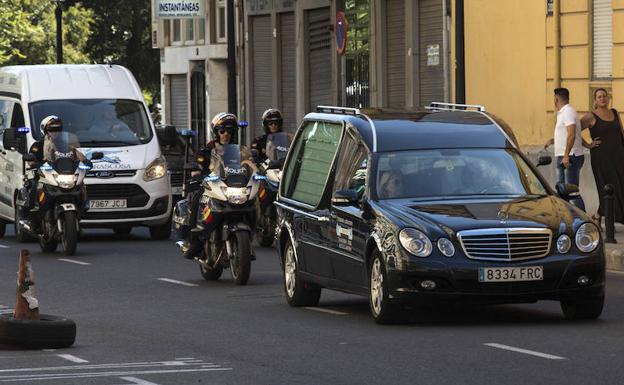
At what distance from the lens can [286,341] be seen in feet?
45.3

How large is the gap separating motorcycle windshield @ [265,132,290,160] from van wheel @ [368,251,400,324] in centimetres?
1076

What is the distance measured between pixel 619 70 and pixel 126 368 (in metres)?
17.6

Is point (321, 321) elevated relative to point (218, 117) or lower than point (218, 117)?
lower

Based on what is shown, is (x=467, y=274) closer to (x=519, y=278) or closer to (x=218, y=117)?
(x=519, y=278)

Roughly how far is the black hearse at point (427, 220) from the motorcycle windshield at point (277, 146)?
25.6 feet

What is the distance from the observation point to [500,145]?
1591 centimetres

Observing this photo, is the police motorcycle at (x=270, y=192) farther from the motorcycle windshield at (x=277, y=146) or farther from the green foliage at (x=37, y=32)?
the green foliage at (x=37, y=32)

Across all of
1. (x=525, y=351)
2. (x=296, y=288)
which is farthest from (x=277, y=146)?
(x=525, y=351)

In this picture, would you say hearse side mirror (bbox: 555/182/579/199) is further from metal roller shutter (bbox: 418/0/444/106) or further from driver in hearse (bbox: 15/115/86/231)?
metal roller shutter (bbox: 418/0/444/106)

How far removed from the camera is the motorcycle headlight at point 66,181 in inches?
976

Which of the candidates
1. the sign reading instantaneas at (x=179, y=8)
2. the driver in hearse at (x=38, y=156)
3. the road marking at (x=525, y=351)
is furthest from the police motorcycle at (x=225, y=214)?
the sign reading instantaneas at (x=179, y=8)

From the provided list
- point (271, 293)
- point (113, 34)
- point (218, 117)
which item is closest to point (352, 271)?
point (271, 293)

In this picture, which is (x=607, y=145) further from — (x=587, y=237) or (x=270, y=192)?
(x=587, y=237)

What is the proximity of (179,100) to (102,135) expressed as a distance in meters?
29.8
